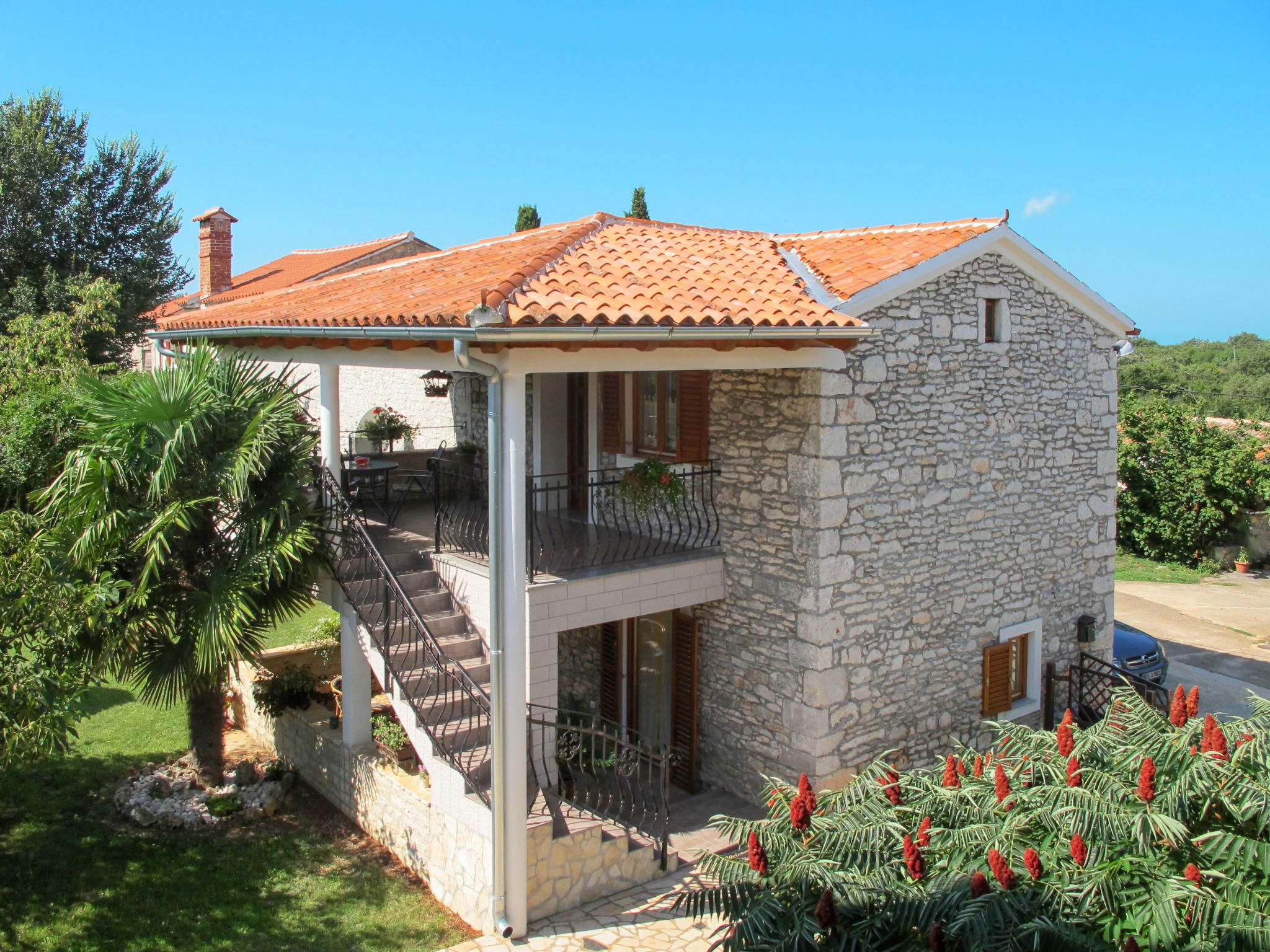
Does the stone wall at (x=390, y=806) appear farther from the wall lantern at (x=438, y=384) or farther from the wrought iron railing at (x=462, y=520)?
the wall lantern at (x=438, y=384)

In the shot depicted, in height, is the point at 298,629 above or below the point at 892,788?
below

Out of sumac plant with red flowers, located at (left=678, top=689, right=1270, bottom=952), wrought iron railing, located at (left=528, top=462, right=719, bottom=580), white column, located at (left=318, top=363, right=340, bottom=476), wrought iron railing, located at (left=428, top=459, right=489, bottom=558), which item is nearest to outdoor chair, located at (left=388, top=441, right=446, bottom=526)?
wrought iron railing, located at (left=428, top=459, right=489, bottom=558)

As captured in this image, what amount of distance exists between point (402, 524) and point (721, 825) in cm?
588

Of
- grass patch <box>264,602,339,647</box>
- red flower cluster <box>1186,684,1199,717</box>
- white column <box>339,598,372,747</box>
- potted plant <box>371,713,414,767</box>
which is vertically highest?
red flower cluster <box>1186,684,1199,717</box>

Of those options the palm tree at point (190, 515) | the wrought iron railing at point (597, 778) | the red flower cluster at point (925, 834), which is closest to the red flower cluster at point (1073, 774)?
the red flower cluster at point (925, 834)

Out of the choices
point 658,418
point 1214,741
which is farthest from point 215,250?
point 1214,741

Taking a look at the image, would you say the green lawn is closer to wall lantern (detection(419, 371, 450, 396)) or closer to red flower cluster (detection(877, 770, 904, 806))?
wall lantern (detection(419, 371, 450, 396))

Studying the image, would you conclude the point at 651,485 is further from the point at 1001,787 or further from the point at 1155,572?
the point at 1155,572

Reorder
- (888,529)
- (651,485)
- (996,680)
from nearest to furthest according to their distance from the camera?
1. (888,529)
2. (651,485)
3. (996,680)

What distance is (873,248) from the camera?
978 centimetres

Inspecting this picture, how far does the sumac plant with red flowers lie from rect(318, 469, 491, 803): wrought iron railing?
2.32 meters

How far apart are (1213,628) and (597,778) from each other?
1307cm

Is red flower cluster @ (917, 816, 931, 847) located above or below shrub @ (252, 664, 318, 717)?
above

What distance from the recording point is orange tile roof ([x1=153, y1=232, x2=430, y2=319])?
22906 millimetres
